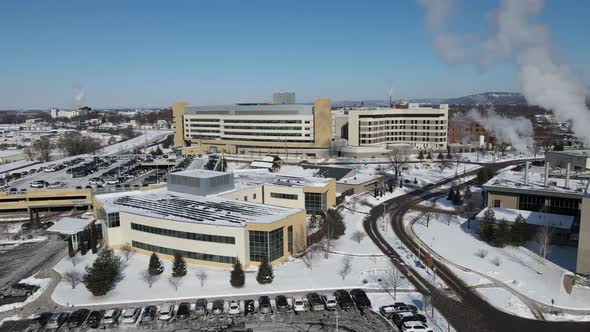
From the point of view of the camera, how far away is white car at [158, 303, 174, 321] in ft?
66.9

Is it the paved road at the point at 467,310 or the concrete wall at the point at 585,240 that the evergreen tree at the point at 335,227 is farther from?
the concrete wall at the point at 585,240

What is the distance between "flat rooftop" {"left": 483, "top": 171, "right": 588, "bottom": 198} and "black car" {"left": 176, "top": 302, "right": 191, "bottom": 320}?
27.6 m

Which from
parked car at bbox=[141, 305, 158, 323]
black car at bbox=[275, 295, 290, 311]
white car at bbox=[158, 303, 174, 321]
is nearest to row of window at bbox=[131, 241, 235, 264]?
black car at bbox=[275, 295, 290, 311]

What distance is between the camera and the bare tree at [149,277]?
24812mm

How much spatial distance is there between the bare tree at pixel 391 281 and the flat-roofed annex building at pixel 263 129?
52.1 metres

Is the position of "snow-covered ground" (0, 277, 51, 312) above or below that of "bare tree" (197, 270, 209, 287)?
below

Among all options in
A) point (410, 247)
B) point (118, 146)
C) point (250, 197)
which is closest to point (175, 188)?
point (250, 197)

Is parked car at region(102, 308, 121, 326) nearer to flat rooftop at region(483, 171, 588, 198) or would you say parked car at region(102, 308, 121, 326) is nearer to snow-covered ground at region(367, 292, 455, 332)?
snow-covered ground at region(367, 292, 455, 332)

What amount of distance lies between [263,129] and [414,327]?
6454 centimetres

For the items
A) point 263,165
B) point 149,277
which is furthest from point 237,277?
point 263,165

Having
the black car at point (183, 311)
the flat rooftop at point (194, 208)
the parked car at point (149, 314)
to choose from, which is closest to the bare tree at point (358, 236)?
the flat rooftop at point (194, 208)

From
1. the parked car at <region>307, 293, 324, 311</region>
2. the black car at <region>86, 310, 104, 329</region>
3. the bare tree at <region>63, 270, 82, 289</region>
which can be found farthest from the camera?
the bare tree at <region>63, 270, 82, 289</region>

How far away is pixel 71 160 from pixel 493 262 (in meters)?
62.0

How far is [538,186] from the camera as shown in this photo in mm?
37156
